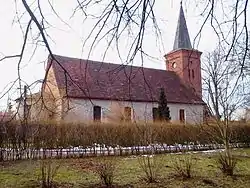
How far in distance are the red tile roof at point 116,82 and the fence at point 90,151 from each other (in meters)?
2.83

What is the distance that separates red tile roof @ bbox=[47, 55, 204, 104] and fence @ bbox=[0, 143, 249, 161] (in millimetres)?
2832

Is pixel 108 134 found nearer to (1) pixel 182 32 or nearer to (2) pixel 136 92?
(2) pixel 136 92

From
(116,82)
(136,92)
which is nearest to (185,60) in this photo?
(116,82)

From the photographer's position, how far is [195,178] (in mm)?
10148

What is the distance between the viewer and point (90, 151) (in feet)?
65.6

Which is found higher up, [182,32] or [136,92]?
[136,92]

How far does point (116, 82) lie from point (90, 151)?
14.8 m

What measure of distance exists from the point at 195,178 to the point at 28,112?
22.0 ft

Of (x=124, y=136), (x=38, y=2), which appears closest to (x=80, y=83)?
(x=38, y=2)

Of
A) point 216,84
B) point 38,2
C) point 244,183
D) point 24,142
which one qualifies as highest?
point 216,84

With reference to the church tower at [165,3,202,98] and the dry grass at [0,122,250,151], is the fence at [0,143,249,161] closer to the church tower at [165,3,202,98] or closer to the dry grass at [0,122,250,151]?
the dry grass at [0,122,250,151]

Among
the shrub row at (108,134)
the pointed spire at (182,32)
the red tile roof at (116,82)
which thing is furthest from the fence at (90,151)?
the pointed spire at (182,32)

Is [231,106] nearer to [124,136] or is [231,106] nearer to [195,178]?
[195,178]

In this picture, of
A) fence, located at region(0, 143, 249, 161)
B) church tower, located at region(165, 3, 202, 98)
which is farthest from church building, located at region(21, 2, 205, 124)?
fence, located at region(0, 143, 249, 161)
